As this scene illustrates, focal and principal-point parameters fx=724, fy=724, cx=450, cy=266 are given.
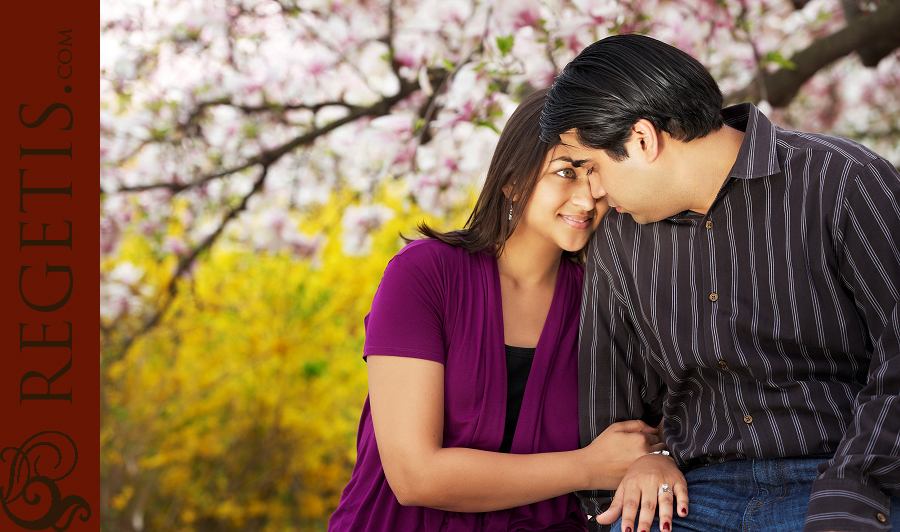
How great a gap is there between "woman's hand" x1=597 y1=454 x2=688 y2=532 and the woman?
2.6 inches

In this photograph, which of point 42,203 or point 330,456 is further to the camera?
point 330,456

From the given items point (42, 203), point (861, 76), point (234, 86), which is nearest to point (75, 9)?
point (42, 203)

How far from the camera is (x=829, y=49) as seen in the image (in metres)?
2.34

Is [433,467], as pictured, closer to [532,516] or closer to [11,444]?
[532,516]

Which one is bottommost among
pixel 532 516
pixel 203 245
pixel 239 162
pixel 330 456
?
pixel 330 456

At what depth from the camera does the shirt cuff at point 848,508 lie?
1.03 meters

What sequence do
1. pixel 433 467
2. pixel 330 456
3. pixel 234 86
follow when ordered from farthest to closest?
pixel 330 456 < pixel 234 86 < pixel 433 467

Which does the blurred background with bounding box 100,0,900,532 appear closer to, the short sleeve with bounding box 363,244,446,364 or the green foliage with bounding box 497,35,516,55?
the green foliage with bounding box 497,35,516,55

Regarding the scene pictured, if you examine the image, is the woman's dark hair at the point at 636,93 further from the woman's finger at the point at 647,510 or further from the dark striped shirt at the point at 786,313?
the woman's finger at the point at 647,510

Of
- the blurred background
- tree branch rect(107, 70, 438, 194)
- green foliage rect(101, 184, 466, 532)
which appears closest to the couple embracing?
the blurred background

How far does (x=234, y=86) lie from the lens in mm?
3021

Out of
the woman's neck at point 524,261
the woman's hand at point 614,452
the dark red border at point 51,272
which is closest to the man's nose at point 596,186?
the woman's neck at point 524,261

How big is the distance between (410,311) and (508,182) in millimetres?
381

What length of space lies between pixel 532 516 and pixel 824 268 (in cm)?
76
